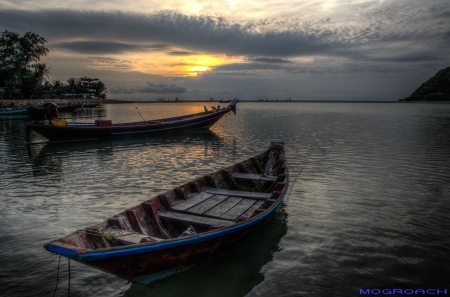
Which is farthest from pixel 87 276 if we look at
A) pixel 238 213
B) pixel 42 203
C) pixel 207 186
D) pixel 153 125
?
pixel 153 125

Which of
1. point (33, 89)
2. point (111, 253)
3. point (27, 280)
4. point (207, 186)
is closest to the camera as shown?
point (111, 253)

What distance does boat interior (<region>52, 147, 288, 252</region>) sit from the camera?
503cm

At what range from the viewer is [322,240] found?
745 centimetres

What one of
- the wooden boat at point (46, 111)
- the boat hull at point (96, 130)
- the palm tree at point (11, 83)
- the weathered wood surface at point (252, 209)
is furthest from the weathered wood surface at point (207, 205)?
the palm tree at point (11, 83)

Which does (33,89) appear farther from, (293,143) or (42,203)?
(42,203)

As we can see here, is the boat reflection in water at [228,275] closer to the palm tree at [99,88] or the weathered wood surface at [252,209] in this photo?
the weathered wood surface at [252,209]

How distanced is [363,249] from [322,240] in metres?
0.90

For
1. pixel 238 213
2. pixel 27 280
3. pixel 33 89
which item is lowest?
pixel 27 280

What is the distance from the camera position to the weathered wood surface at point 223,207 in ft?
23.7

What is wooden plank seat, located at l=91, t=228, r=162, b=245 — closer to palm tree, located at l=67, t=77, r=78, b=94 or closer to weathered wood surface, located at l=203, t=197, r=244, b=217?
weathered wood surface, located at l=203, t=197, r=244, b=217

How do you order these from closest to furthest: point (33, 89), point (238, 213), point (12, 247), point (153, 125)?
point (12, 247)
point (238, 213)
point (153, 125)
point (33, 89)

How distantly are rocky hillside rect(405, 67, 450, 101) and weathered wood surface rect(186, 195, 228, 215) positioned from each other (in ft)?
615

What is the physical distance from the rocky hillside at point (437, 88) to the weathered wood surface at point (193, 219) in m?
189

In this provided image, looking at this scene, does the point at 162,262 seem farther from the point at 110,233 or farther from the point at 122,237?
the point at 110,233
